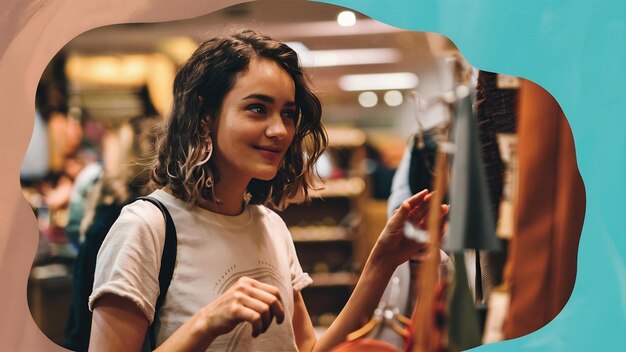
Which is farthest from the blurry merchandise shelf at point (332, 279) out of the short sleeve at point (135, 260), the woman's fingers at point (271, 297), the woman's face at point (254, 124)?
the short sleeve at point (135, 260)

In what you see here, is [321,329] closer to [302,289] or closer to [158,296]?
[302,289]

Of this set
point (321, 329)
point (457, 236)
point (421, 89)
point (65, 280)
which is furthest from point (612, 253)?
point (65, 280)

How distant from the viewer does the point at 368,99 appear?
5.33 feet

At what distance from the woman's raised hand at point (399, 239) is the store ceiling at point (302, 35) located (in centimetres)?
25

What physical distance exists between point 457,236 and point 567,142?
1.28 feet

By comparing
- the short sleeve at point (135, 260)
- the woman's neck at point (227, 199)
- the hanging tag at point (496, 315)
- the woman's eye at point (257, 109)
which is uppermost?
the woman's eye at point (257, 109)

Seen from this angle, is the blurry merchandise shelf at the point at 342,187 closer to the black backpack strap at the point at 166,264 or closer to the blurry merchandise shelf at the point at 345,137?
the blurry merchandise shelf at the point at 345,137

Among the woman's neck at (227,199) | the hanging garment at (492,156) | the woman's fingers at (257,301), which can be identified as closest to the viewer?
the woman's fingers at (257,301)

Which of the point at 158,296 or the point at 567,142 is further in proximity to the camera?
the point at 567,142

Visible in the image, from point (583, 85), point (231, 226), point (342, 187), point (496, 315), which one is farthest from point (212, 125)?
point (583, 85)

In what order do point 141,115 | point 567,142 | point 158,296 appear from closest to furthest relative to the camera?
point 158,296
point 141,115
point 567,142

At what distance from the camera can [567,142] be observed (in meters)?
1.71

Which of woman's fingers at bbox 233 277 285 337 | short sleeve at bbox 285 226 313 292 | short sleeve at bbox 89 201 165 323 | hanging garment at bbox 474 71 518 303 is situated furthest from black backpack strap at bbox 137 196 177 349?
hanging garment at bbox 474 71 518 303

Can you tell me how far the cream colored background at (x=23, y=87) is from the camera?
167 centimetres
